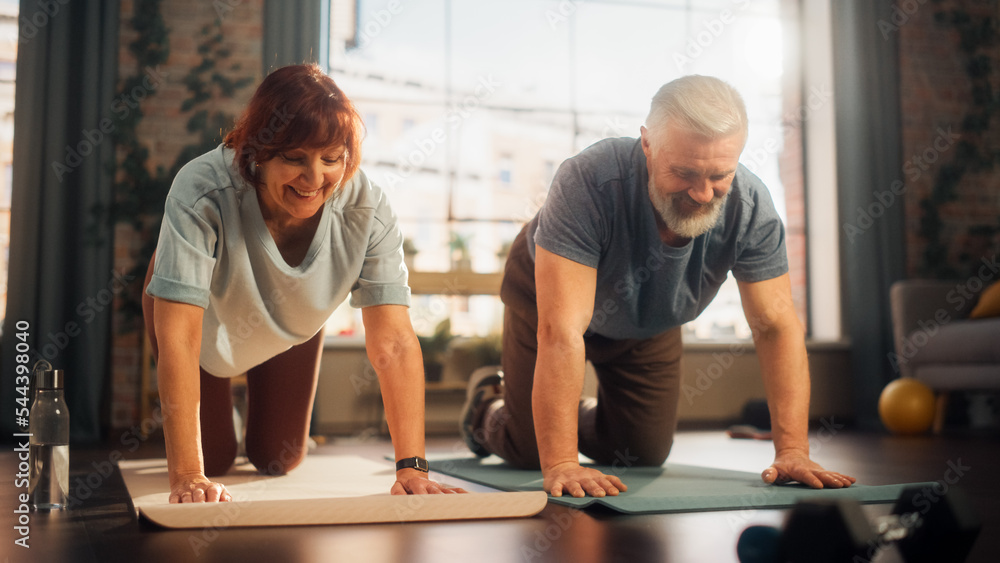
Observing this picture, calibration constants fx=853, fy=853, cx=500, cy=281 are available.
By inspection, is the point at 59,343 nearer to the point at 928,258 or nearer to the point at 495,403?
the point at 495,403

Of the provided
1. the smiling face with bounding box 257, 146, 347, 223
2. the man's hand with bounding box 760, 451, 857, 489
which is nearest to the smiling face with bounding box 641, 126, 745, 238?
the man's hand with bounding box 760, 451, 857, 489

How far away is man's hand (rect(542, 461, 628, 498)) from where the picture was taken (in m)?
1.58

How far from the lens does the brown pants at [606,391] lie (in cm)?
218

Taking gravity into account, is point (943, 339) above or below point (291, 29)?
below

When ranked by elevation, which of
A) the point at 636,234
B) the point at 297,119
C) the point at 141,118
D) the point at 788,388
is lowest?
the point at 788,388

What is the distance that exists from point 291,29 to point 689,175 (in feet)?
Answer: 9.68

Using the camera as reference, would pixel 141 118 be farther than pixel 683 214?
Yes

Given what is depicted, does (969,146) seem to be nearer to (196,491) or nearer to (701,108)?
(701,108)

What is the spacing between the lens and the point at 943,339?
390 cm

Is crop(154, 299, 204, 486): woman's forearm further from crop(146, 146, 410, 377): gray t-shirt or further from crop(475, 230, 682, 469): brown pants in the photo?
crop(475, 230, 682, 469): brown pants

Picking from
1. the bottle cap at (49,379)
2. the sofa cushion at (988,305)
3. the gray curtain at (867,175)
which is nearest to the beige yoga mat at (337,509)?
the bottle cap at (49,379)

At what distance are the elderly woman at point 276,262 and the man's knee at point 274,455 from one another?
1.21ft

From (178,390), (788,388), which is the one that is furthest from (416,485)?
(788,388)

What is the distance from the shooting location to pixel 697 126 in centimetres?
156
